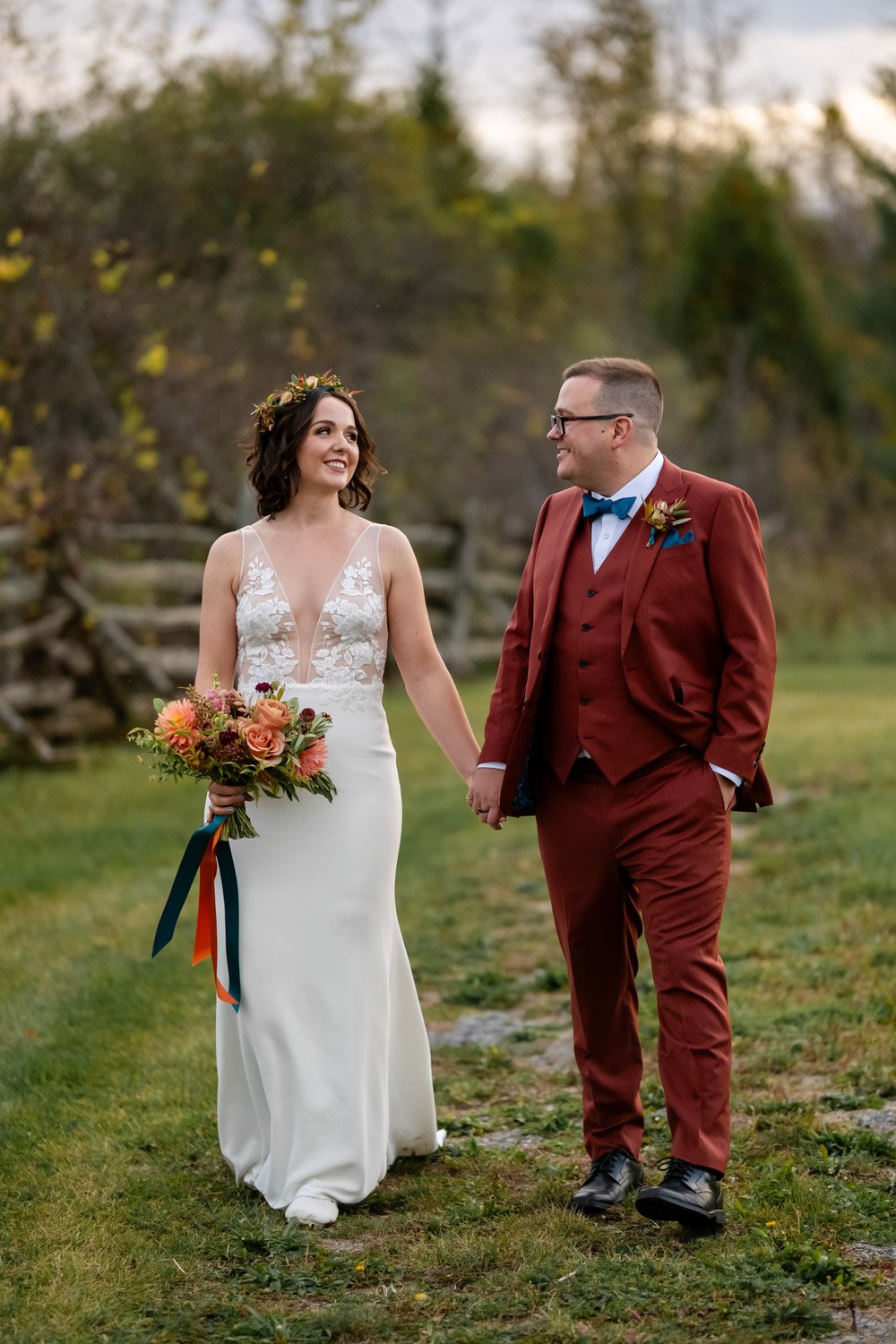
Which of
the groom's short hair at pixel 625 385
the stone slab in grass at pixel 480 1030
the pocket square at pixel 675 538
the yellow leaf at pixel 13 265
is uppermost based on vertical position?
the yellow leaf at pixel 13 265

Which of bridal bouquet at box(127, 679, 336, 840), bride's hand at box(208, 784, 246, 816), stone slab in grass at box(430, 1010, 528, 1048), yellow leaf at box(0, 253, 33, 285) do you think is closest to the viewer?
bridal bouquet at box(127, 679, 336, 840)

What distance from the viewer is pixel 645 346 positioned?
82.9ft

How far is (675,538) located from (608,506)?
0.72ft

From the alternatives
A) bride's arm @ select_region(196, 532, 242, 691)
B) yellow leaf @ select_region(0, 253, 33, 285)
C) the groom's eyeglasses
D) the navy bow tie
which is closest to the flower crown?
bride's arm @ select_region(196, 532, 242, 691)

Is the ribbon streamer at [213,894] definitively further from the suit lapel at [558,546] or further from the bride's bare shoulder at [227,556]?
the suit lapel at [558,546]

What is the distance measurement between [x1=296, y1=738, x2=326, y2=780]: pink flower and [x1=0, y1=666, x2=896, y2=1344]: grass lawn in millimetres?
1193

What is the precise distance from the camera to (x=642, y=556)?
4.07 meters

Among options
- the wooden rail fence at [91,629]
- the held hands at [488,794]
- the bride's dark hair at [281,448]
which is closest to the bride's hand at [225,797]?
the held hands at [488,794]

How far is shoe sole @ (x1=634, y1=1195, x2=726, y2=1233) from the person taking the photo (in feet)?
12.5

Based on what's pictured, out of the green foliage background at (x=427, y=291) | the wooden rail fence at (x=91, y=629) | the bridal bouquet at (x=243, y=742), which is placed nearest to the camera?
the bridal bouquet at (x=243, y=742)

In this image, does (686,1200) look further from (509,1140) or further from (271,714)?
(271,714)

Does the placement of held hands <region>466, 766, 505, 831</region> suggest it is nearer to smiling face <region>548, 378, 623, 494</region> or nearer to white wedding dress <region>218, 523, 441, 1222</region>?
white wedding dress <region>218, 523, 441, 1222</region>

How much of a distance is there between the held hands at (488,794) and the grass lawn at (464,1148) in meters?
1.03

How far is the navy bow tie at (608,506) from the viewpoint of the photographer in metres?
4.16
